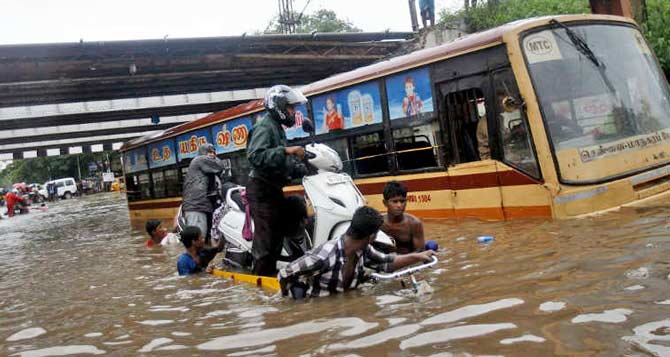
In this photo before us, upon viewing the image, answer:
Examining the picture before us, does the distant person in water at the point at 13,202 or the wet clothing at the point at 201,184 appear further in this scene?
the distant person in water at the point at 13,202

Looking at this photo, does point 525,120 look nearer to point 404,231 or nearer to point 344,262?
point 404,231

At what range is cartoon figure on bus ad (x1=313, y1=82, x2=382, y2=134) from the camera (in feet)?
30.4

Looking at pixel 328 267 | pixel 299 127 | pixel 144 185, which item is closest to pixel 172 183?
pixel 144 185

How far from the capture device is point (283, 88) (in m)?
5.26

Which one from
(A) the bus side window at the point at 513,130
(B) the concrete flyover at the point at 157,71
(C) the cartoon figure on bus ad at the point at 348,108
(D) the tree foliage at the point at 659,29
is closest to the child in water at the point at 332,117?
(C) the cartoon figure on bus ad at the point at 348,108

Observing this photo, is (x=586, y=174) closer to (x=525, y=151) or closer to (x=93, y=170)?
(x=525, y=151)

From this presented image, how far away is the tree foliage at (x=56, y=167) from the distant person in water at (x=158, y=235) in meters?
55.8

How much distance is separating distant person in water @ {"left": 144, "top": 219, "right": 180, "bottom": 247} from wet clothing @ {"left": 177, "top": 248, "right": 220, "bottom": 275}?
2815 mm

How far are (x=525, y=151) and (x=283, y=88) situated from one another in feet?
10.7

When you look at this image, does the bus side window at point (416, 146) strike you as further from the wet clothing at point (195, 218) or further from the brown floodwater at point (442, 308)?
the wet clothing at point (195, 218)

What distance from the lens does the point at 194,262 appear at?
22.3ft

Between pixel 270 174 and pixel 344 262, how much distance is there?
1.14 meters

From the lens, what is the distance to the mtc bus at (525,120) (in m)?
7.01

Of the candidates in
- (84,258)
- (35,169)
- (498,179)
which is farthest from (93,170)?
(498,179)
